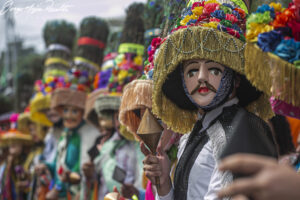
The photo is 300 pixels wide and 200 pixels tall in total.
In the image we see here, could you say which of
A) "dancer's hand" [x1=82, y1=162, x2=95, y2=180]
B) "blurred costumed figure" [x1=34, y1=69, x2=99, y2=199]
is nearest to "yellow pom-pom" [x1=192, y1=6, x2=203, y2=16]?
"dancer's hand" [x1=82, y1=162, x2=95, y2=180]

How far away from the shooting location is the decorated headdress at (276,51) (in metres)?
1.77

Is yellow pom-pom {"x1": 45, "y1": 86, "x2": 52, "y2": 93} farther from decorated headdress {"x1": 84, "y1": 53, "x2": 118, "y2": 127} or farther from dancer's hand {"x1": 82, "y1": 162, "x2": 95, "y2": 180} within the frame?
dancer's hand {"x1": 82, "y1": 162, "x2": 95, "y2": 180}

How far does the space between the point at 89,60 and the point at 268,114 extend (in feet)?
14.3

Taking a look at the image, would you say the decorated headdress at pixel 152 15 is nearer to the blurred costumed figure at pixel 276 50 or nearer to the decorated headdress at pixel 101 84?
the decorated headdress at pixel 101 84

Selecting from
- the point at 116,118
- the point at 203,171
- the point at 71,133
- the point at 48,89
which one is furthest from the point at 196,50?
the point at 48,89

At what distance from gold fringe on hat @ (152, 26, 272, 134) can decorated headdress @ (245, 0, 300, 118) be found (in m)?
0.36

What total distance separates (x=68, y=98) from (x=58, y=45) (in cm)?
196

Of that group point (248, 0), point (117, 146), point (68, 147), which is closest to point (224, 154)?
point (248, 0)

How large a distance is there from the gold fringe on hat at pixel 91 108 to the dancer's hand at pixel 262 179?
4229mm

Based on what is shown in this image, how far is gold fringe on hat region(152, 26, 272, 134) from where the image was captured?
236 centimetres

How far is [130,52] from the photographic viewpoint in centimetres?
487

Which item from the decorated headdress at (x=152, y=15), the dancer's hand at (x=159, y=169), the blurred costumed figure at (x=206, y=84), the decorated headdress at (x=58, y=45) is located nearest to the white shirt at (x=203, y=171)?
the blurred costumed figure at (x=206, y=84)

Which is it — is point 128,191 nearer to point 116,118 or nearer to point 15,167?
point 116,118

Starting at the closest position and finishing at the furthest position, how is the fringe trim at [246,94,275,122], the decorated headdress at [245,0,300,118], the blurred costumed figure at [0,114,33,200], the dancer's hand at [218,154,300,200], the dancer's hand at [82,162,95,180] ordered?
the dancer's hand at [218,154,300,200], the decorated headdress at [245,0,300,118], the fringe trim at [246,94,275,122], the dancer's hand at [82,162,95,180], the blurred costumed figure at [0,114,33,200]
